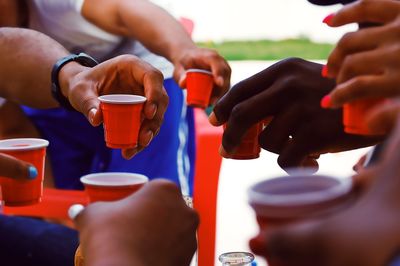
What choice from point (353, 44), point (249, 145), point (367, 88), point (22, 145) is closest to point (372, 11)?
point (353, 44)

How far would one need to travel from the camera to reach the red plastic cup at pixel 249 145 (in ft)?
6.44

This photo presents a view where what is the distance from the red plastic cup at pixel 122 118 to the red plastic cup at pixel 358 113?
699mm

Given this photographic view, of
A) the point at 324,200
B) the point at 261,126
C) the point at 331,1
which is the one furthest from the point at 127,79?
the point at 324,200

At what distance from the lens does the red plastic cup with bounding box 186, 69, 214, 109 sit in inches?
106

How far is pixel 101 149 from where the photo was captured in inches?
128

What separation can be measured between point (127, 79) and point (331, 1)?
2.26 ft

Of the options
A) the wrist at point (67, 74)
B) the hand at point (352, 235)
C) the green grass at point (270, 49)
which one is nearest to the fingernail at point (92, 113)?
the wrist at point (67, 74)

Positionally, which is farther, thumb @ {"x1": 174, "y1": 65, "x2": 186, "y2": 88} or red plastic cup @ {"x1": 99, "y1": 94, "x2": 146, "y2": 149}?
thumb @ {"x1": 174, "y1": 65, "x2": 186, "y2": 88}

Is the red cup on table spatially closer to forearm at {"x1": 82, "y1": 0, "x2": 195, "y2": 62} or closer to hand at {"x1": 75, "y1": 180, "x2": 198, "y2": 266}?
hand at {"x1": 75, "y1": 180, "x2": 198, "y2": 266}

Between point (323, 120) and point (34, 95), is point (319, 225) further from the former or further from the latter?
point (34, 95)

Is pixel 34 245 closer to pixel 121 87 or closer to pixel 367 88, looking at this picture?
pixel 121 87

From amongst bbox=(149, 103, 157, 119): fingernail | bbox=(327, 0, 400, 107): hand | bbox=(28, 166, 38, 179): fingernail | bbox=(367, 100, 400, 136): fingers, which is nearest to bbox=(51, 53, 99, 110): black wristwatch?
bbox=(149, 103, 157, 119): fingernail

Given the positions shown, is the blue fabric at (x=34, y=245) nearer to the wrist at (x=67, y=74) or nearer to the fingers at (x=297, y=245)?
the wrist at (x=67, y=74)

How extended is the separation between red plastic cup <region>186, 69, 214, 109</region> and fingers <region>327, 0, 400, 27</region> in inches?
46.8
